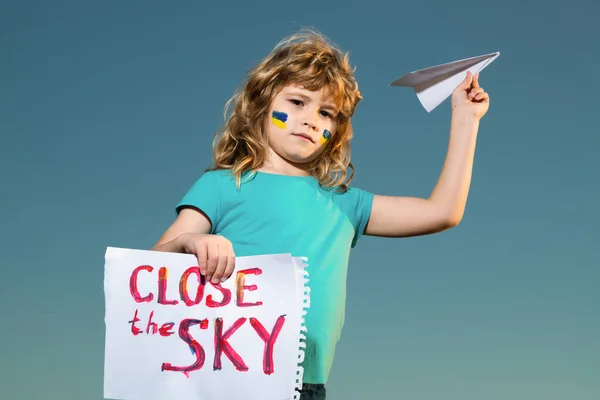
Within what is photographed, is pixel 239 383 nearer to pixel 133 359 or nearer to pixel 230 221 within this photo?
pixel 133 359

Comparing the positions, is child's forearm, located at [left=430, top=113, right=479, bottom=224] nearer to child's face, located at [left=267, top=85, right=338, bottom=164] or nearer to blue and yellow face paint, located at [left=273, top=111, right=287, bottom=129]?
child's face, located at [left=267, top=85, right=338, bottom=164]

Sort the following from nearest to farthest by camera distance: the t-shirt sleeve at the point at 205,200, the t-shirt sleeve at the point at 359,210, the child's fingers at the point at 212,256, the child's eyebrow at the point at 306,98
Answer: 1. the child's fingers at the point at 212,256
2. the t-shirt sleeve at the point at 205,200
3. the t-shirt sleeve at the point at 359,210
4. the child's eyebrow at the point at 306,98

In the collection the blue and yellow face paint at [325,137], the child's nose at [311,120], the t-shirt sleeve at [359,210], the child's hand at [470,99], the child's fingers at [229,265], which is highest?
the child's hand at [470,99]

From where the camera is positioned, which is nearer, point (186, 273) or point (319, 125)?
point (186, 273)

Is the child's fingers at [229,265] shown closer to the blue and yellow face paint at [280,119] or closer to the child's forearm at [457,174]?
the blue and yellow face paint at [280,119]

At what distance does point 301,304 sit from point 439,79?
1219mm

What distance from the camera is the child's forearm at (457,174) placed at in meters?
3.00

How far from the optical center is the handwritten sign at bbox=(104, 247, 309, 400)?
8.47 feet

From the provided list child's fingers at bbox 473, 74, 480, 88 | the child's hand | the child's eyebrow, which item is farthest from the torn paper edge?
child's fingers at bbox 473, 74, 480, 88

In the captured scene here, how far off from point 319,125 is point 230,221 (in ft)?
1.80

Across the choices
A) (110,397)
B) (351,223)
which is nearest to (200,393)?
(110,397)

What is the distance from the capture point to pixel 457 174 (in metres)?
3.00

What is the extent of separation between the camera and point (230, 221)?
9.71ft

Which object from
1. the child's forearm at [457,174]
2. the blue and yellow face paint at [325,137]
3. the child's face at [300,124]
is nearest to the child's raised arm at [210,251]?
the child's face at [300,124]
